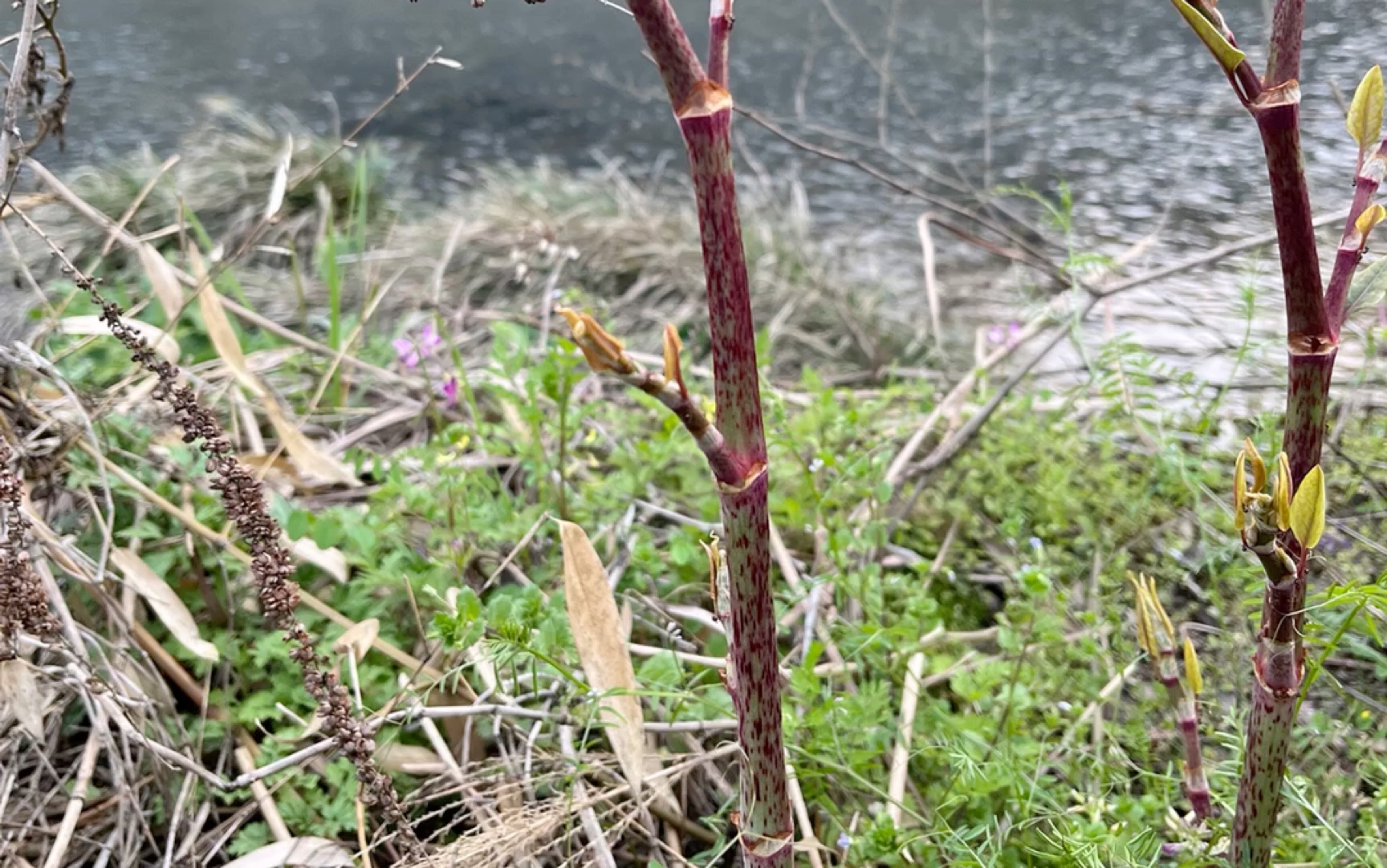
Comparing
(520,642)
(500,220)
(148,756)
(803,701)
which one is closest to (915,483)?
(803,701)

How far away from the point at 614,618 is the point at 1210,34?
20.8 inches

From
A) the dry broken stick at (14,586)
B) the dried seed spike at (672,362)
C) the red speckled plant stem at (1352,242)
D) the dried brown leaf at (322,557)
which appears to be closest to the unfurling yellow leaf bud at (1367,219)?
the red speckled plant stem at (1352,242)

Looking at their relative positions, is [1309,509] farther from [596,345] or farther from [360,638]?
[360,638]

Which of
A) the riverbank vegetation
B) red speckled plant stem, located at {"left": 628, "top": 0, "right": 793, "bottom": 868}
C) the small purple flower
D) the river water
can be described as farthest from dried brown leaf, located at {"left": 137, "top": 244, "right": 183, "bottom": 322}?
the river water

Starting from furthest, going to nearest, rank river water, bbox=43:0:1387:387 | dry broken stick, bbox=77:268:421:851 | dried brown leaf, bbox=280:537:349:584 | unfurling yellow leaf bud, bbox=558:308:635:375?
river water, bbox=43:0:1387:387, dried brown leaf, bbox=280:537:349:584, dry broken stick, bbox=77:268:421:851, unfurling yellow leaf bud, bbox=558:308:635:375

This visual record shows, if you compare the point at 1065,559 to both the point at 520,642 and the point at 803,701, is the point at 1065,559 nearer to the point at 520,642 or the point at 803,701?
the point at 803,701

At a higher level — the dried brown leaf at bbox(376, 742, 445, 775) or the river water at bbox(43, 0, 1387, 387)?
the river water at bbox(43, 0, 1387, 387)

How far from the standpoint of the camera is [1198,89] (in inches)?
125

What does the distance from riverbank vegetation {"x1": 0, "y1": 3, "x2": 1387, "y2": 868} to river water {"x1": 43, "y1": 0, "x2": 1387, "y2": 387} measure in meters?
0.75

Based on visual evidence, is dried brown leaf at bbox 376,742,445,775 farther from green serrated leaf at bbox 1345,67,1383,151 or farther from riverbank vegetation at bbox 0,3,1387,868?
green serrated leaf at bbox 1345,67,1383,151

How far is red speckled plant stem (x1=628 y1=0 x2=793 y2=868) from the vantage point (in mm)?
412

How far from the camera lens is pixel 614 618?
0.75m

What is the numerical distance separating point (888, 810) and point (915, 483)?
0.59 metres

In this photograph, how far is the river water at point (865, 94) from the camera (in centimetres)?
239
